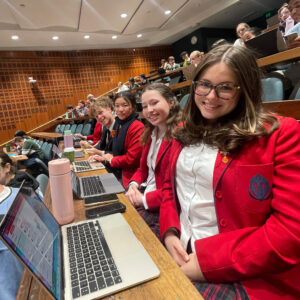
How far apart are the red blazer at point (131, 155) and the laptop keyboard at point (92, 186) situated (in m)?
0.57

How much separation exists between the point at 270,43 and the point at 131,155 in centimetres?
157

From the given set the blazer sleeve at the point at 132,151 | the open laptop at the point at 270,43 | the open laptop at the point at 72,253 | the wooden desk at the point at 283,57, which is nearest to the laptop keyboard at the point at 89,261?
the open laptop at the point at 72,253

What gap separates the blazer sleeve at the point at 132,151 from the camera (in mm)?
2012

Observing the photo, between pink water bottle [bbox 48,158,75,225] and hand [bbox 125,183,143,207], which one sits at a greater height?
pink water bottle [bbox 48,158,75,225]

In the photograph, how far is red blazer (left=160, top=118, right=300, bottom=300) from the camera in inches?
26.8

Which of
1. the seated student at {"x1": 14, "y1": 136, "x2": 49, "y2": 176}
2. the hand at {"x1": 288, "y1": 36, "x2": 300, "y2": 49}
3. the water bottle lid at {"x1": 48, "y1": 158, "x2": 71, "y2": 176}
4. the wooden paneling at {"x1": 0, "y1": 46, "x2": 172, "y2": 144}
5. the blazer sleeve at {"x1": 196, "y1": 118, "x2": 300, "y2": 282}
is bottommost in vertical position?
the seated student at {"x1": 14, "y1": 136, "x2": 49, "y2": 176}

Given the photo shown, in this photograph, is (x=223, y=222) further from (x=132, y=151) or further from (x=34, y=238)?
(x=132, y=151)

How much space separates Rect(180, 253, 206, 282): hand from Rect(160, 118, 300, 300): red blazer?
0.07 feet

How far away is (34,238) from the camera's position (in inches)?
21.8

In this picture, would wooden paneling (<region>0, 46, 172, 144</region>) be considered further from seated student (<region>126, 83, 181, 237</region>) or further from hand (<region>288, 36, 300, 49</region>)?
hand (<region>288, 36, 300, 49</region>)

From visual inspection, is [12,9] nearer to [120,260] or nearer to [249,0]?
[249,0]

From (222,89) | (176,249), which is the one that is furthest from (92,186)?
(222,89)

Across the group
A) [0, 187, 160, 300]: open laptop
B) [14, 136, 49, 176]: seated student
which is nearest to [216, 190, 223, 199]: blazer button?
[0, 187, 160, 300]: open laptop

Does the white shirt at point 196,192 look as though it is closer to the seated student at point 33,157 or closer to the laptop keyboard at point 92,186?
the laptop keyboard at point 92,186
